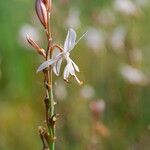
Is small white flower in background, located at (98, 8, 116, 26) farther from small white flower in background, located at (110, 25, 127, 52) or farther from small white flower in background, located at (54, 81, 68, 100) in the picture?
small white flower in background, located at (54, 81, 68, 100)

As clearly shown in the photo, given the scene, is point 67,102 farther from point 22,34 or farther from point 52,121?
point 52,121

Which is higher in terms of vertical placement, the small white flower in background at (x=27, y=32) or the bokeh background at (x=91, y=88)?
the small white flower in background at (x=27, y=32)

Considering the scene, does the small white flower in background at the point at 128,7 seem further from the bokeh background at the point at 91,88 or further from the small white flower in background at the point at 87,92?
the small white flower in background at the point at 87,92

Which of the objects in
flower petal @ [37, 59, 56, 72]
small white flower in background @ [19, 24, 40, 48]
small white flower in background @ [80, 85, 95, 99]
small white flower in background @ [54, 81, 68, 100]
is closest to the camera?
flower petal @ [37, 59, 56, 72]

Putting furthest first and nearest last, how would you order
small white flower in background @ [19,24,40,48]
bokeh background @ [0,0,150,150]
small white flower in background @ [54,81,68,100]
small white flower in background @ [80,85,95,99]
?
small white flower in background @ [19,24,40,48]
small white flower in background @ [80,85,95,99]
small white flower in background @ [54,81,68,100]
bokeh background @ [0,0,150,150]

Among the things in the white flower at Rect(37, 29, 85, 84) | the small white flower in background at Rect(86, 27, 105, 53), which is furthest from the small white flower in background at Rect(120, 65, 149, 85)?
the white flower at Rect(37, 29, 85, 84)

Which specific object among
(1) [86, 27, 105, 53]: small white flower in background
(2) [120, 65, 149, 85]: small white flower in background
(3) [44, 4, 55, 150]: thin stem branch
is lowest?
(3) [44, 4, 55, 150]: thin stem branch

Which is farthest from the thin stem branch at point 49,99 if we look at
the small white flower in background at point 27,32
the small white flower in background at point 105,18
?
the small white flower in background at point 105,18

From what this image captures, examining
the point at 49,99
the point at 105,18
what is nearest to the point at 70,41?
the point at 49,99
